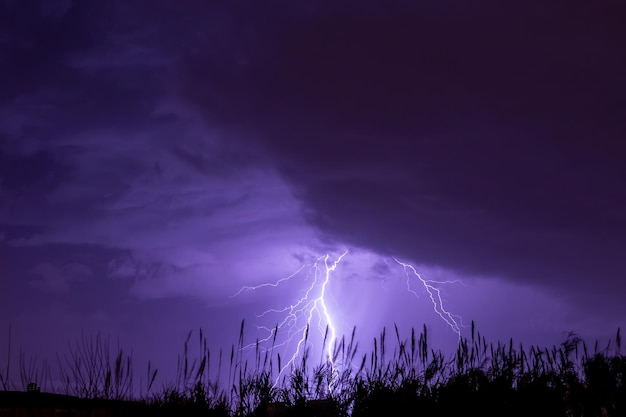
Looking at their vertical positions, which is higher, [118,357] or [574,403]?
[118,357]

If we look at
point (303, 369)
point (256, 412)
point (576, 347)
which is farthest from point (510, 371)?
point (256, 412)

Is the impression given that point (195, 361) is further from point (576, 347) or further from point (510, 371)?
point (576, 347)

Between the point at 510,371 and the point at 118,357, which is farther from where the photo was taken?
the point at 510,371

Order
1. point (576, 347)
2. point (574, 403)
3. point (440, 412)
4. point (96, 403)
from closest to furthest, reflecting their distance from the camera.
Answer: point (96, 403) < point (440, 412) < point (574, 403) < point (576, 347)

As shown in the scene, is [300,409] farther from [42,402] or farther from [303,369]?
[42,402]

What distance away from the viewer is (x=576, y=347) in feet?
32.5

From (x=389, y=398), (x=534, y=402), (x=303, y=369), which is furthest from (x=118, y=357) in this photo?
(x=534, y=402)

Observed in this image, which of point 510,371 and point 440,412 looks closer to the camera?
point 440,412

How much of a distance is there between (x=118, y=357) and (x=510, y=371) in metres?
5.14

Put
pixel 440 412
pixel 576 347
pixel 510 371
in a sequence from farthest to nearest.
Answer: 1. pixel 576 347
2. pixel 510 371
3. pixel 440 412

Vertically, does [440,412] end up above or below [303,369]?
below

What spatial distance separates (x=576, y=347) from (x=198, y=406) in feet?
18.5

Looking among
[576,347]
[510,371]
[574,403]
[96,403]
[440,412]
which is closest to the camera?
[96,403]

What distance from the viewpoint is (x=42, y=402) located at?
24.8 ft
